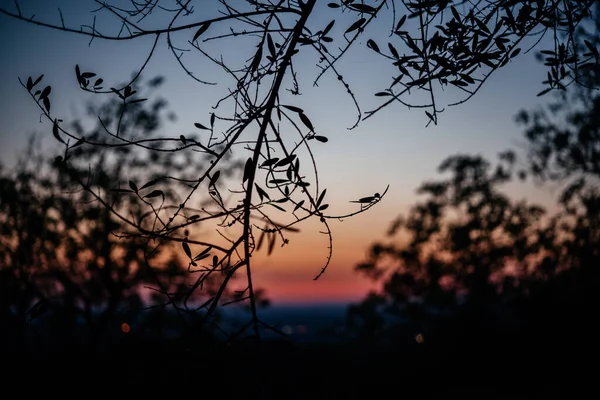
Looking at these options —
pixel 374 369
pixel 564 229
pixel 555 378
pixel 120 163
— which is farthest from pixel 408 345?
pixel 120 163

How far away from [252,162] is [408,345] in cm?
880

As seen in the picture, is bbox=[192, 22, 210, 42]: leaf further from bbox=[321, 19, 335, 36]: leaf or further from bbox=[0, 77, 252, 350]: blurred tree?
bbox=[0, 77, 252, 350]: blurred tree

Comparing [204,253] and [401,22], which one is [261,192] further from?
[401,22]

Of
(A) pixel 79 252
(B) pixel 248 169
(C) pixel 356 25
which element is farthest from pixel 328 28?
(A) pixel 79 252

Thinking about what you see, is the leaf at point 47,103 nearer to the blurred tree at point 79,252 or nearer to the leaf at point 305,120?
the leaf at point 305,120

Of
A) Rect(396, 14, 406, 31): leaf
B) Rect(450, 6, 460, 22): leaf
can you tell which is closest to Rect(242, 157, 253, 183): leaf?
Rect(396, 14, 406, 31): leaf

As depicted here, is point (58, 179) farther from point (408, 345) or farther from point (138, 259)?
point (408, 345)

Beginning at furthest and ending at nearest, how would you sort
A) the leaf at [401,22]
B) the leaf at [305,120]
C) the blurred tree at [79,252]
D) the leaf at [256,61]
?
the blurred tree at [79,252]
the leaf at [401,22]
the leaf at [256,61]
the leaf at [305,120]

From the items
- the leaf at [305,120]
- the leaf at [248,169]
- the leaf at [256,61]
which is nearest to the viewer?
the leaf at [248,169]

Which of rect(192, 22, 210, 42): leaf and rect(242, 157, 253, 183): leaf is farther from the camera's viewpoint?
rect(192, 22, 210, 42): leaf

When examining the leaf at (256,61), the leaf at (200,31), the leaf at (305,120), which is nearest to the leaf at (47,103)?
the leaf at (200,31)

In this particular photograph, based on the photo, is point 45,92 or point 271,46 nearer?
point 45,92

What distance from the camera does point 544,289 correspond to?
1113 cm

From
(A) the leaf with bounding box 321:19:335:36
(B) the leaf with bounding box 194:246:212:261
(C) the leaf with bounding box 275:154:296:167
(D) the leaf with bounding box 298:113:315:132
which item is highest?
(A) the leaf with bounding box 321:19:335:36
